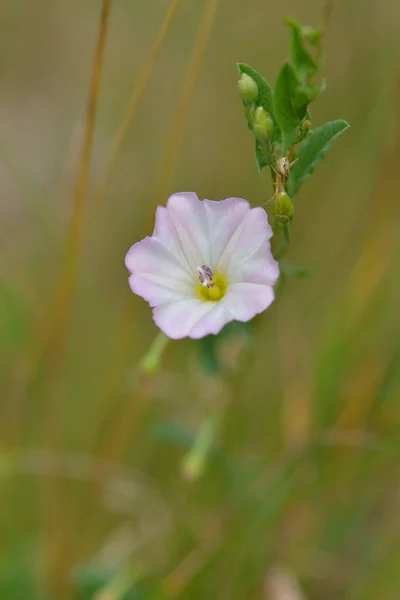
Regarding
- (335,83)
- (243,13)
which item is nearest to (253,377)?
(335,83)

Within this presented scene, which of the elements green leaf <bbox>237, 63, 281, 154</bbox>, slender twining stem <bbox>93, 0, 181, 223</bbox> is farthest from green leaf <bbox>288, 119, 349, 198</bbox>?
slender twining stem <bbox>93, 0, 181, 223</bbox>

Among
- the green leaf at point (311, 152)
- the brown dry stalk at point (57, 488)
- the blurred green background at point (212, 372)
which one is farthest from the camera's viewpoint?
the blurred green background at point (212, 372)

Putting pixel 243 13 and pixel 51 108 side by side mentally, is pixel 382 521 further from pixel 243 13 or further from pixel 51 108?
pixel 51 108

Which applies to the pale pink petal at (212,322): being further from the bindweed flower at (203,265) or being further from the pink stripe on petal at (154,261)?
the pink stripe on petal at (154,261)

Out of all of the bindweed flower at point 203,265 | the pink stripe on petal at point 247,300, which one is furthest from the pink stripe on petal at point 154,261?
the pink stripe on petal at point 247,300

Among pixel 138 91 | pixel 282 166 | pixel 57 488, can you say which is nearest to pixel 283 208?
pixel 282 166

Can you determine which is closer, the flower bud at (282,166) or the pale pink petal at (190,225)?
the flower bud at (282,166)

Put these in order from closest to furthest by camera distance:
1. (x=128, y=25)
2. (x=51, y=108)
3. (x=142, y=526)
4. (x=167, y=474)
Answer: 1. (x=142, y=526)
2. (x=167, y=474)
3. (x=128, y=25)
4. (x=51, y=108)
